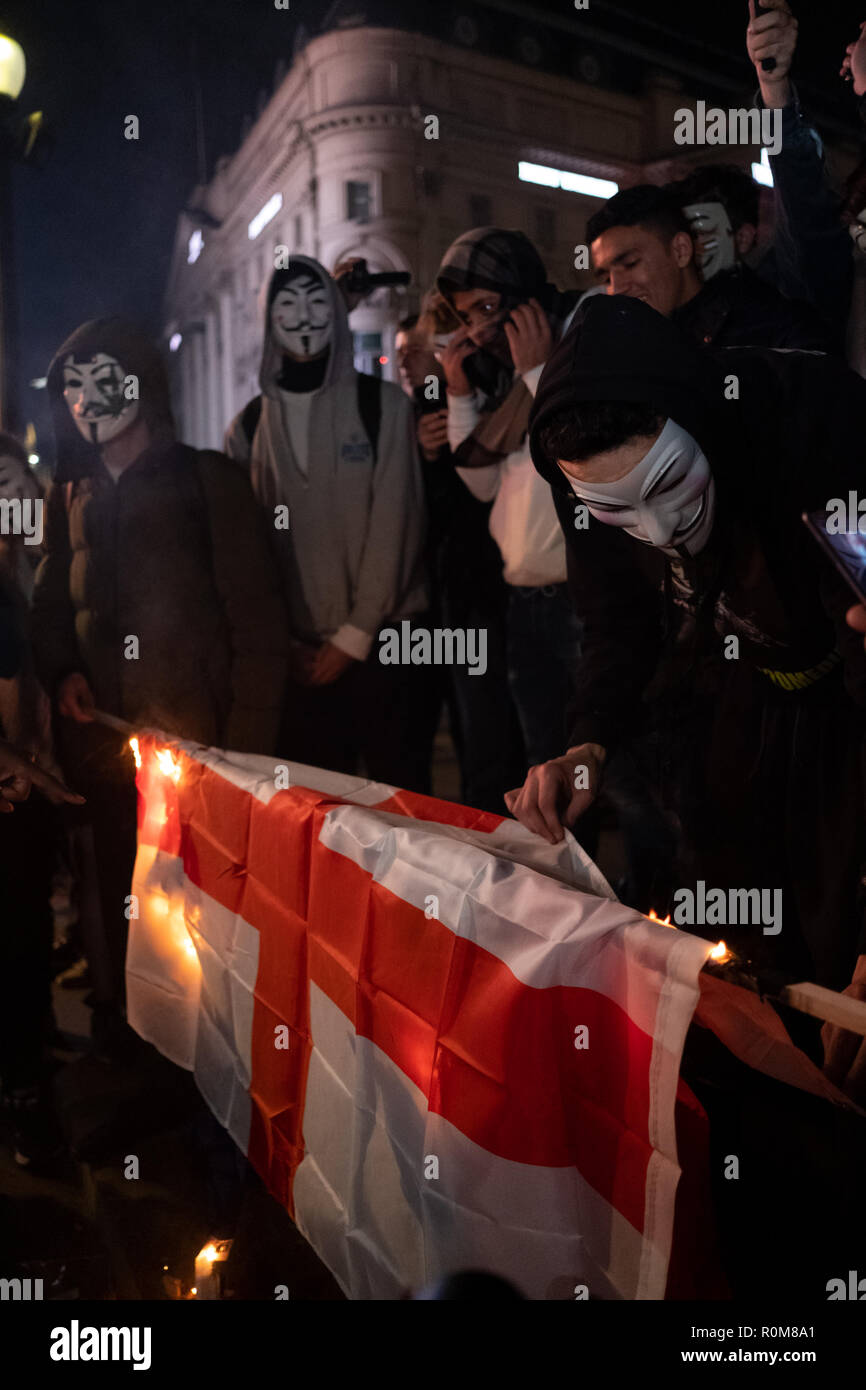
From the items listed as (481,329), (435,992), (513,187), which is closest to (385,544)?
(481,329)

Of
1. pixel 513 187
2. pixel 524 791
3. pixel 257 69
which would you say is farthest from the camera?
pixel 257 69

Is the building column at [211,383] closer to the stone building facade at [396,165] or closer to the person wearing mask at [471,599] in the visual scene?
the stone building facade at [396,165]

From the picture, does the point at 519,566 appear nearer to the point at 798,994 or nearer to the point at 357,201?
the point at 798,994

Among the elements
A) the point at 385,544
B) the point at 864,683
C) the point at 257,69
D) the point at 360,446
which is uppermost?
the point at 257,69

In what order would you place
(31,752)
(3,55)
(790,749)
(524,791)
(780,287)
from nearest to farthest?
(524,791) → (790,749) → (780,287) → (31,752) → (3,55)

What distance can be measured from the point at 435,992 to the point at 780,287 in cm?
232

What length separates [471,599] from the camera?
12.2 ft

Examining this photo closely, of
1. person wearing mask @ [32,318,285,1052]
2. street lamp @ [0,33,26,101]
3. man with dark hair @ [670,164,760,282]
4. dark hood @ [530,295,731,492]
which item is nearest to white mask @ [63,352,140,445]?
person wearing mask @ [32,318,285,1052]

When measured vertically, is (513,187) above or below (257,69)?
below

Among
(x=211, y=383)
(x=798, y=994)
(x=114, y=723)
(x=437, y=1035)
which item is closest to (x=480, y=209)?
Result: (x=114, y=723)

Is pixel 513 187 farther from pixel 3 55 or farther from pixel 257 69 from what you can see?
pixel 3 55

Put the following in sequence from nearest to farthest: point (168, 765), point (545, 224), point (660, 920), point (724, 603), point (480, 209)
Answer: point (660, 920) → point (724, 603) → point (168, 765) → point (545, 224) → point (480, 209)

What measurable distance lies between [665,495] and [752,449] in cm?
17

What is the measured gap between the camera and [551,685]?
3270mm
